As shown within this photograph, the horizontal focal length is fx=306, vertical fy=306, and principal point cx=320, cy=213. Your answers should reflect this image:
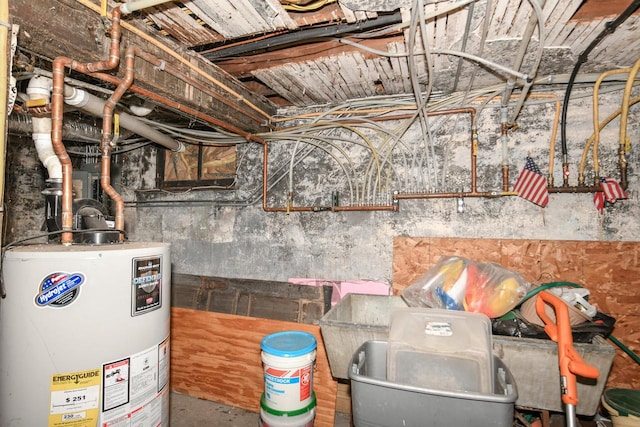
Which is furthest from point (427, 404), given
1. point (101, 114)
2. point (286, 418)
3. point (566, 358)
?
point (101, 114)

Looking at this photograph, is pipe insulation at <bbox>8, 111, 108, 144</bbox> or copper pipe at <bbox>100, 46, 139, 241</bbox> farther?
pipe insulation at <bbox>8, 111, 108, 144</bbox>

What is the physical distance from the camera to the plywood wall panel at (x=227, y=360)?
247 centimetres

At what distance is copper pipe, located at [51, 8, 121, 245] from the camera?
53.5 inches

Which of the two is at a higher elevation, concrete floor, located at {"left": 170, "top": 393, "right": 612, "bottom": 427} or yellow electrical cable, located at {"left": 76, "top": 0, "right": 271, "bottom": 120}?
yellow electrical cable, located at {"left": 76, "top": 0, "right": 271, "bottom": 120}

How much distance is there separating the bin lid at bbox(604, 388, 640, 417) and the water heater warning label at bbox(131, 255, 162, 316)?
2468 millimetres

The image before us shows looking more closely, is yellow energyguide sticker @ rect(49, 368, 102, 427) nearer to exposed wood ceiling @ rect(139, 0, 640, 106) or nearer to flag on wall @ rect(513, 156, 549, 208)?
exposed wood ceiling @ rect(139, 0, 640, 106)

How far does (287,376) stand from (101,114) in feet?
6.82

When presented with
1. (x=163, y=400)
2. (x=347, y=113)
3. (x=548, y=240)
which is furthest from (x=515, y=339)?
(x=347, y=113)

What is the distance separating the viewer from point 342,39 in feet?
5.80

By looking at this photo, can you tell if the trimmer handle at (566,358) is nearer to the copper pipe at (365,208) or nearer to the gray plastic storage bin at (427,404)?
the gray plastic storage bin at (427,404)

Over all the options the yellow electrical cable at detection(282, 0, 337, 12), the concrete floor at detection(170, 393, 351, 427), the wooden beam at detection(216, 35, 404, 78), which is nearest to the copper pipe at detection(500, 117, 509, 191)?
the wooden beam at detection(216, 35, 404, 78)

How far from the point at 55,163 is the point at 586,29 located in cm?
284

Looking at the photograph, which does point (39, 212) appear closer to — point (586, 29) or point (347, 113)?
point (347, 113)

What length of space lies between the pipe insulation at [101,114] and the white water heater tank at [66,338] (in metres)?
0.95
